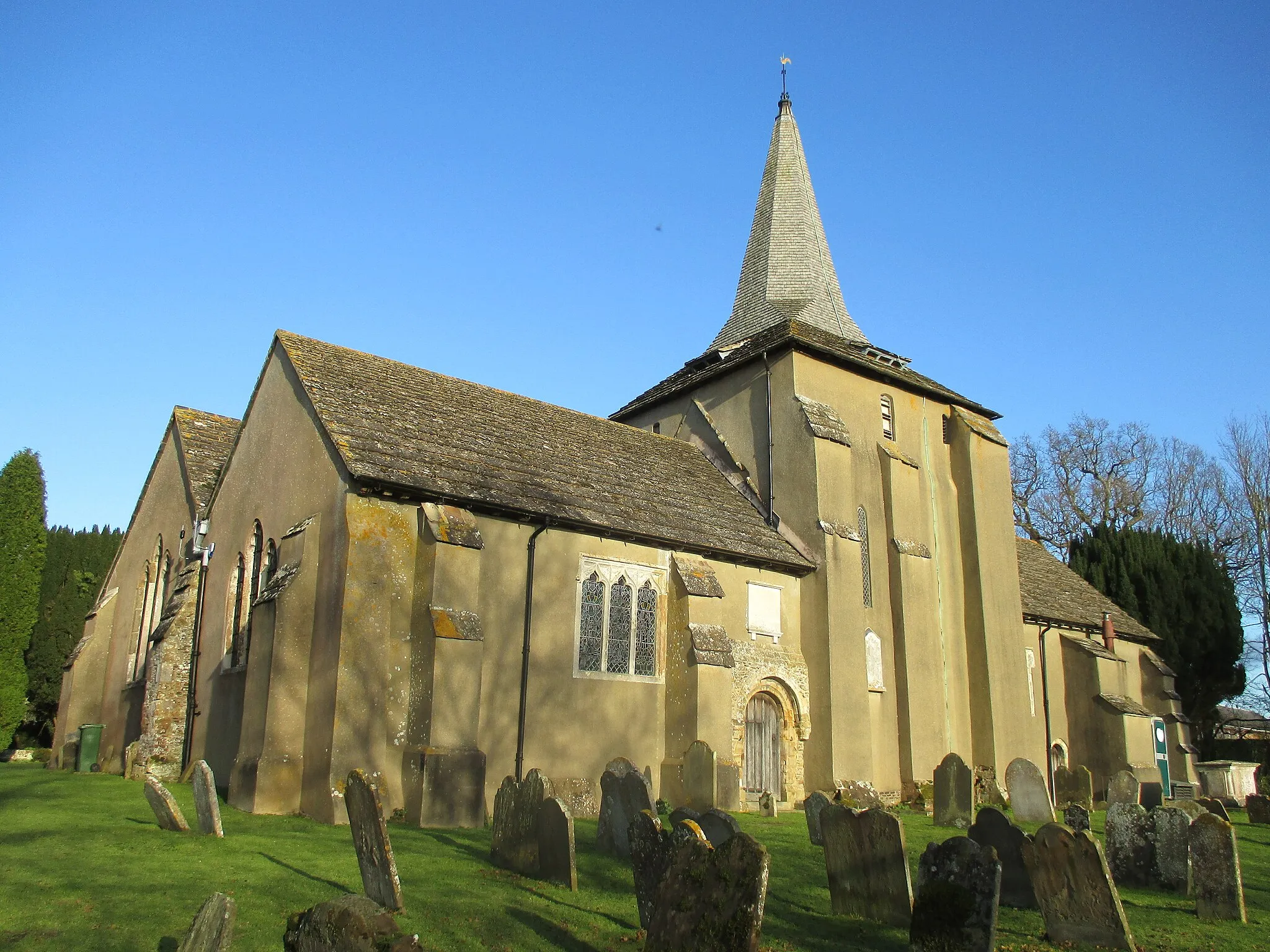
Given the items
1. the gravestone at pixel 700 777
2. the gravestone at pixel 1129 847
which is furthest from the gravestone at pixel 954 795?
the gravestone at pixel 1129 847

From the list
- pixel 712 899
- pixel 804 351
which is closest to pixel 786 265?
pixel 804 351

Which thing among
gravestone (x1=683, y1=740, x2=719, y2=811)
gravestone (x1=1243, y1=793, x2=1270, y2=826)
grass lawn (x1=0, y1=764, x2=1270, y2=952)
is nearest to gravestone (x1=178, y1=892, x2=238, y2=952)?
grass lawn (x1=0, y1=764, x2=1270, y2=952)

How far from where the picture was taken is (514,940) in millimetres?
8180

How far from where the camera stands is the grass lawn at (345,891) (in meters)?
8.14

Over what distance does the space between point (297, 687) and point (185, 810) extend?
243 cm

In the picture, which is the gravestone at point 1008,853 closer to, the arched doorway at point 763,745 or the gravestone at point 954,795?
the gravestone at point 954,795

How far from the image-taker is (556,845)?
10.5m

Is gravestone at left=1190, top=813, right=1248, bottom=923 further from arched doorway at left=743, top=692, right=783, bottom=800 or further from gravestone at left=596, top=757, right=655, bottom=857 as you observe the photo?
arched doorway at left=743, top=692, right=783, bottom=800

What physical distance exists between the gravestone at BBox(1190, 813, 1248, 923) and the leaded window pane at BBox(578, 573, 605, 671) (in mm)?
10842

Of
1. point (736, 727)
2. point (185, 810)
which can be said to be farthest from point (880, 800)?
point (185, 810)

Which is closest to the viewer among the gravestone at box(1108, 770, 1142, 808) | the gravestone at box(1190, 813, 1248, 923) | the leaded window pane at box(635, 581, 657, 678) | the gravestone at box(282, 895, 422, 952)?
the gravestone at box(282, 895, 422, 952)

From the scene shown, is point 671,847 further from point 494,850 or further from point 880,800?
point 880,800

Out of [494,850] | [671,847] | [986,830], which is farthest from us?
[494,850]

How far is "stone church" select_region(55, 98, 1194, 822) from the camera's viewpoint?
51.9 feet
